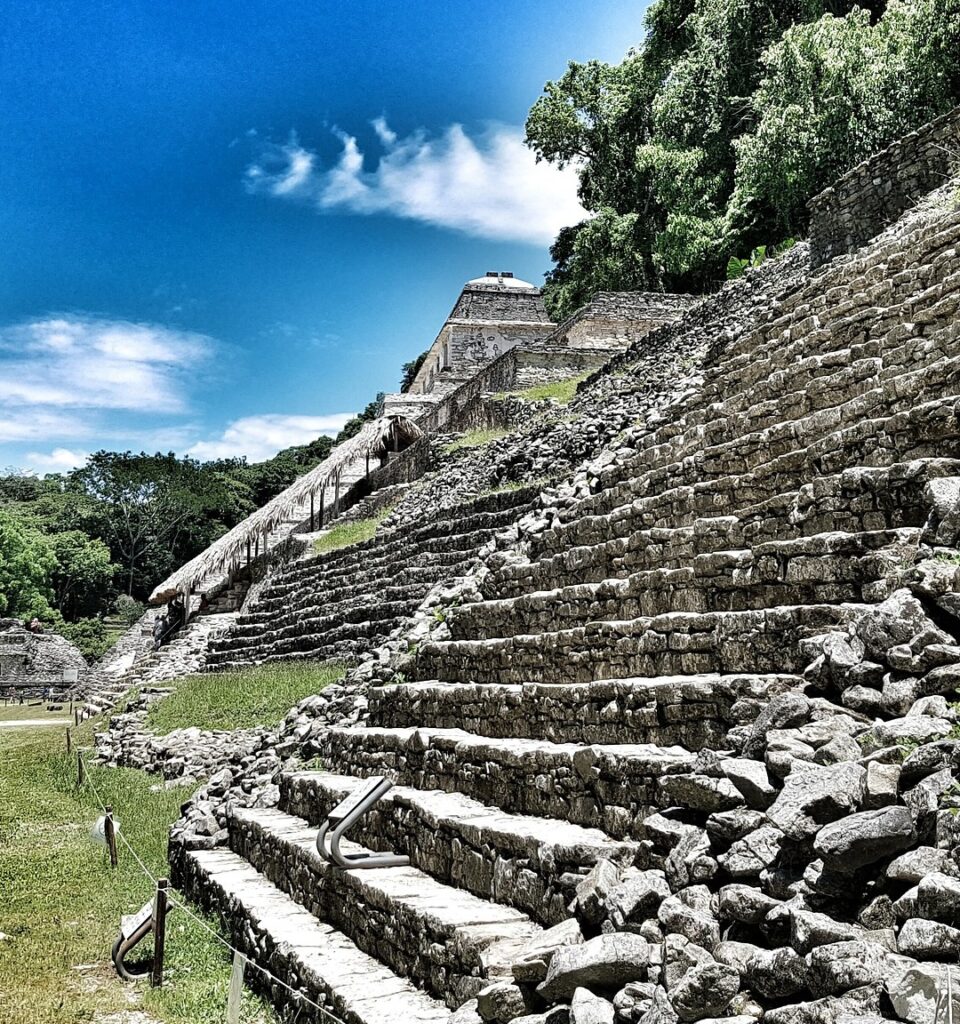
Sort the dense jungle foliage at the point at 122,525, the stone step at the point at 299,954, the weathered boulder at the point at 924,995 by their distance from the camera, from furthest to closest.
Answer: the dense jungle foliage at the point at 122,525 < the stone step at the point at 299,954 < the weathered boulder at the point at 924,995

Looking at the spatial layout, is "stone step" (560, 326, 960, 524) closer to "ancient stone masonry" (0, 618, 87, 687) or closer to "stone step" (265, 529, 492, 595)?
"stone step" (265, 529, 492, 595)

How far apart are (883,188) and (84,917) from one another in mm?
9839

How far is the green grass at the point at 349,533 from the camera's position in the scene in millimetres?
18263

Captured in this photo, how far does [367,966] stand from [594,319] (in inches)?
664

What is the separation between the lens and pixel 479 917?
12.6 feet

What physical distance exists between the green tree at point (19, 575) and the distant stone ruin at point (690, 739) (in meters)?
37.3

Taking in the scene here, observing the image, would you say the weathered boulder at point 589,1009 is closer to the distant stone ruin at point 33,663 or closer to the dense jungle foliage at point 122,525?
the distant stone ruin at point 33,663

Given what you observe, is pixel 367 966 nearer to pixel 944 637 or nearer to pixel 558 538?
pixel 944 637

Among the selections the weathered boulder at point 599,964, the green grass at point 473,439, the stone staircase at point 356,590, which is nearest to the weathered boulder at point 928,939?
the weathered boulder at point 599,964

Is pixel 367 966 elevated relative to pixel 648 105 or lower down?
lower down

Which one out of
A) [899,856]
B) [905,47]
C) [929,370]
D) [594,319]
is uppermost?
[905,47]

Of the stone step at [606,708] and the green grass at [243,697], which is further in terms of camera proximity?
the green grass at [243,697]

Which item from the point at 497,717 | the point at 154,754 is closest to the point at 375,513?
the point at 154,754

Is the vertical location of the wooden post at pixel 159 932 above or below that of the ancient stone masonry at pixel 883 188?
below
